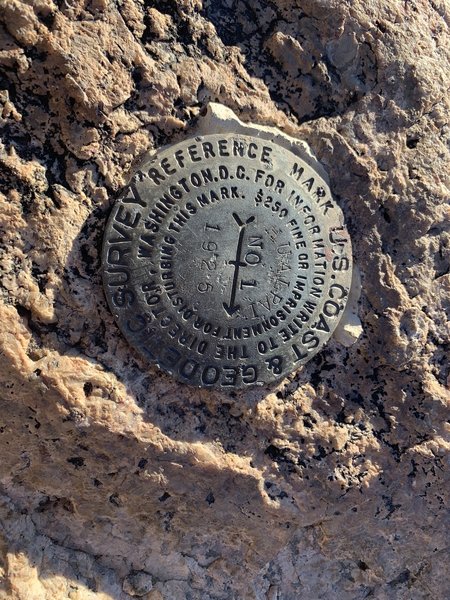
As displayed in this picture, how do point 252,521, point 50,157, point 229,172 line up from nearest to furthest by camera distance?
point 50,157
point 229,172
point 252,521

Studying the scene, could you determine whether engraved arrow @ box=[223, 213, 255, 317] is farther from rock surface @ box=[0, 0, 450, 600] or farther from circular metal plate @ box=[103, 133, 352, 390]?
rock surface @ box=[0, 0, 450, 600]

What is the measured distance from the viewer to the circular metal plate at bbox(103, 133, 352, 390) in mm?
1962

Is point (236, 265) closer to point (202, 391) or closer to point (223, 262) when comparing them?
point (223, 262)

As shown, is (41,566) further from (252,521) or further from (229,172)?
(229,172)

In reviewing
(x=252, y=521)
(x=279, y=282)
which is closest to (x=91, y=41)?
(x=279, y=282)

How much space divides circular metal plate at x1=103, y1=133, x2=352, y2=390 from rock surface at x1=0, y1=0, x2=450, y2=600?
0.34 feet

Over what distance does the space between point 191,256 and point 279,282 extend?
32 centimetres

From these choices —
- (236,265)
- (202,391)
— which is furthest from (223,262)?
(202,391)

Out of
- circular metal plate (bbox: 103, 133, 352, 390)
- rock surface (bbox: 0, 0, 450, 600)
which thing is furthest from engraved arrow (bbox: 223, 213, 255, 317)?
rock surface (bbox: 0, 0, 450, 600)

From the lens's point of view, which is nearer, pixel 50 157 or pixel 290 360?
pixel 50 157

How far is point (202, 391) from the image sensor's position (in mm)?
2074

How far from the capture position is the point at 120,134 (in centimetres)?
201

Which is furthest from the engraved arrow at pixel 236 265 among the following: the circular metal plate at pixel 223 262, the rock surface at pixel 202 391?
the rock surface at pixel 202 391

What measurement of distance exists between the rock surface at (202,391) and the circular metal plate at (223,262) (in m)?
0.10
